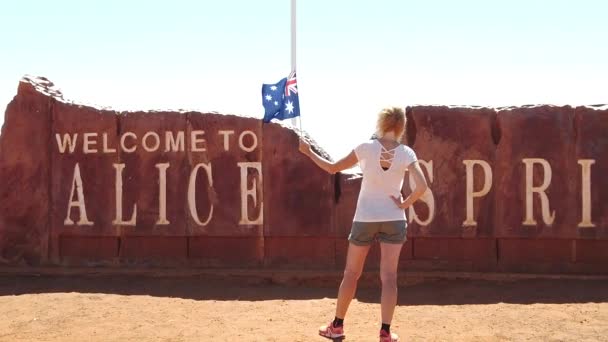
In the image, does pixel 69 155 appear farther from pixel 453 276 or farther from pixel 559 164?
pixel 559 164

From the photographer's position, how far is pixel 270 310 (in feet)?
18.6

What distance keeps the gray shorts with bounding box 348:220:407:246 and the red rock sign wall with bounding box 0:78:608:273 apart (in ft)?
8.31

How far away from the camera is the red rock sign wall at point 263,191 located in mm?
6562

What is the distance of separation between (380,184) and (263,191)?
291 centimetres

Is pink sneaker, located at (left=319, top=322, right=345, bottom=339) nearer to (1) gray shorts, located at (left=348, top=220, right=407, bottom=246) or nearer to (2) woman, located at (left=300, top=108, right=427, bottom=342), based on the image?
(2) woman, located at (left=300, top=108, right=427, bottom=342)

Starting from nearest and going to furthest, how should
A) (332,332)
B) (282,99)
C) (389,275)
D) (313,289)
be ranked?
(389,275)
(332,332)
(282,99)
(313,289)

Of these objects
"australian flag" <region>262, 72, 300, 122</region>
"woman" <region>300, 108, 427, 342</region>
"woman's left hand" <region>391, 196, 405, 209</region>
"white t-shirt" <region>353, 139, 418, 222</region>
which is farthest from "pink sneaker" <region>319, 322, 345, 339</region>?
"australian flag" <region>262, 72, 300, 122</region>

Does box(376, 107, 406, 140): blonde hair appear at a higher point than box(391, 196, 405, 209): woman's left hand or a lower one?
higher

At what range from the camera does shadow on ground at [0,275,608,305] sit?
5.99 m

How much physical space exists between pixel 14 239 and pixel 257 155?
2.88 m

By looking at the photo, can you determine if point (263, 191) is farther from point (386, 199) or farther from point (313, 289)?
point (386, 199)

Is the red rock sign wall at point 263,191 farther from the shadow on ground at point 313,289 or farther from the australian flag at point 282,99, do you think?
the australian flag at point 282,99

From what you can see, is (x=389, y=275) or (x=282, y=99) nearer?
(x=389, y=275)

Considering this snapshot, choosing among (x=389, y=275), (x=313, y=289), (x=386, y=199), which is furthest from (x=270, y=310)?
(x=386, y=199)
